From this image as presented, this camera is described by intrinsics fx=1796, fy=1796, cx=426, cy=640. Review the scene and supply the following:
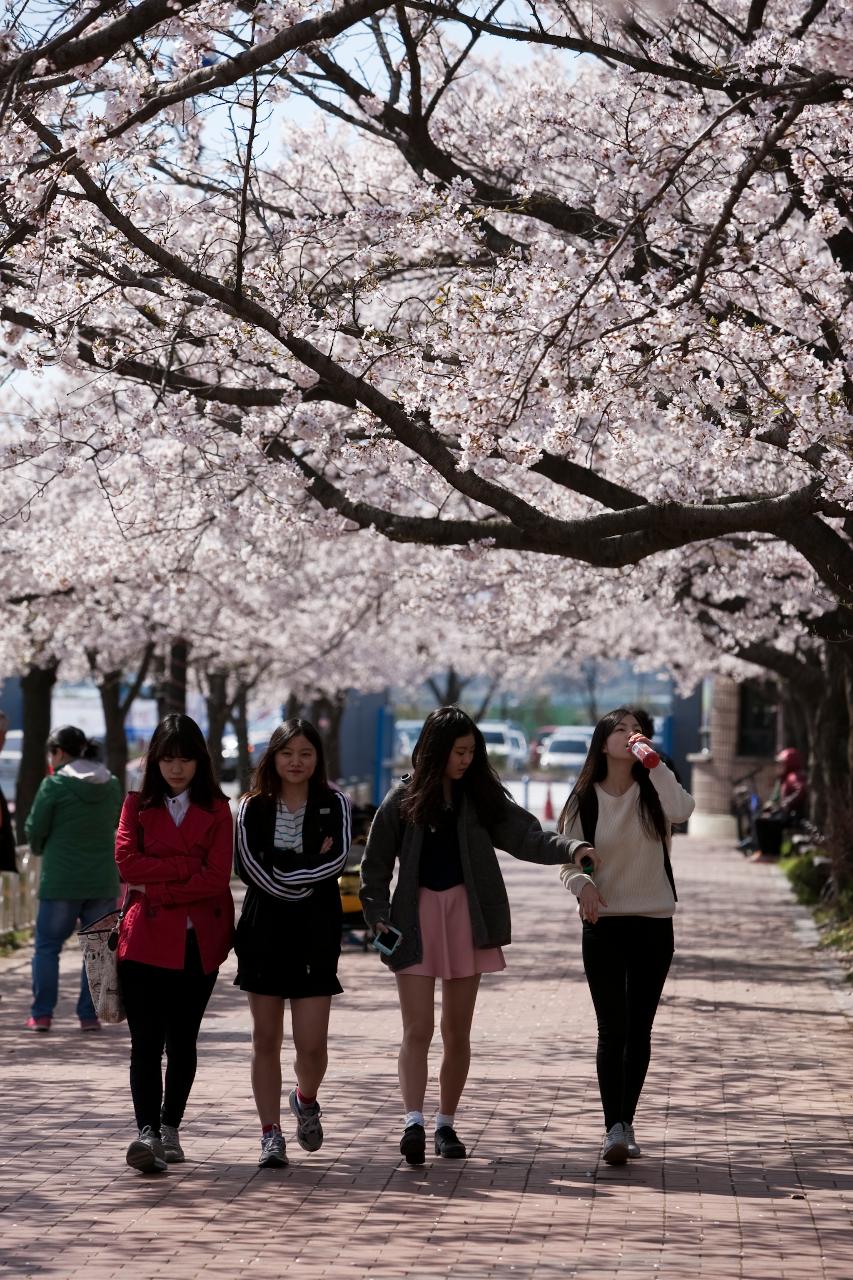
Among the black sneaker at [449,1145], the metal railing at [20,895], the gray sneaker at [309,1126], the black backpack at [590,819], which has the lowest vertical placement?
the black sneaker at [449,1145]

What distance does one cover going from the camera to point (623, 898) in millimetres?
7047

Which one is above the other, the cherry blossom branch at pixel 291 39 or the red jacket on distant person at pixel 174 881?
the cherry blossom branch at pixel 291 39

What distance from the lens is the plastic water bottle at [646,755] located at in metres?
7.00

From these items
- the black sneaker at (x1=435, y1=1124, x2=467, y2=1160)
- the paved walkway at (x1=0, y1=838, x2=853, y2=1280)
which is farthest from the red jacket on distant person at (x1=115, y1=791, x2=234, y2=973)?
the black sneaker at (x1=435, y1=1124, x2=467, y2=1160)

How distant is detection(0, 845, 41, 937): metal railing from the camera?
1545cm

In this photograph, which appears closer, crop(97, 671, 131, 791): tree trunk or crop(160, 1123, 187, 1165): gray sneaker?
crop(160, 1123, 187, 1165): gray sneaker

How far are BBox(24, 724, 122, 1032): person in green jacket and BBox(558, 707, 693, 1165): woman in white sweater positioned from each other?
4.48 m

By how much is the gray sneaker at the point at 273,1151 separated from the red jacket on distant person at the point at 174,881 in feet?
2.21

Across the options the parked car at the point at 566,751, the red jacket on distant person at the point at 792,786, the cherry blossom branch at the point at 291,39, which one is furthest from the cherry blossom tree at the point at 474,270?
the parked car at the point at 566,751

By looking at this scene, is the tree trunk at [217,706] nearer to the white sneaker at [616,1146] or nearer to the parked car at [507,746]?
the white sneaker at [616,1146]

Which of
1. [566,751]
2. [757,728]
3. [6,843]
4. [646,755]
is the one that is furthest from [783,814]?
[646,755]

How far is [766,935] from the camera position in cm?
1705

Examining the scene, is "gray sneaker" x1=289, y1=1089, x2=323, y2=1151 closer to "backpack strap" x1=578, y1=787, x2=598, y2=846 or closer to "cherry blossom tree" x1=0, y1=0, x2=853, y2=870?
"backpack strap" x1=578, y1=787, x2=598, y2=846

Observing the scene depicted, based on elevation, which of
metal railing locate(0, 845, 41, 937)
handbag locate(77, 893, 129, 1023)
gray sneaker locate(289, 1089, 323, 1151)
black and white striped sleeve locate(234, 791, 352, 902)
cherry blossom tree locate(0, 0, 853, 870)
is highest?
cherry blossom tree locate(0, 0, 853, 870)
